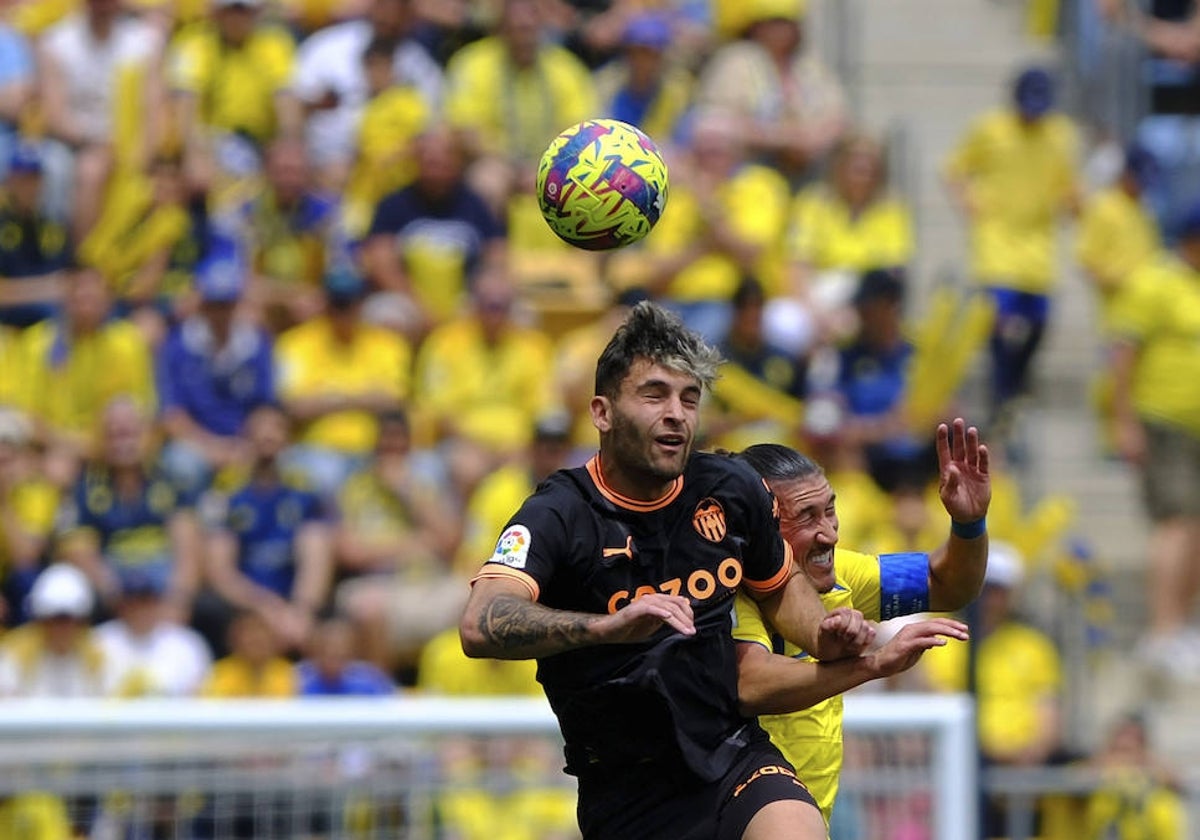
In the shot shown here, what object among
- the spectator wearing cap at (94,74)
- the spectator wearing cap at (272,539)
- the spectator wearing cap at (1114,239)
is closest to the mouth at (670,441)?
the spectator wearing cap at (272,539)

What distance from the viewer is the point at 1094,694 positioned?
12938mm

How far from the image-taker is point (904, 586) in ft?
22.2

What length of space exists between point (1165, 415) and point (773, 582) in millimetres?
7401

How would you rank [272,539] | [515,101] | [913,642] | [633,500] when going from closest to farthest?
1. [913,642]
2. [633,500]
3. [272,539]
4. [515,101]

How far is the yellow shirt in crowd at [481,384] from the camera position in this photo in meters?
12.6

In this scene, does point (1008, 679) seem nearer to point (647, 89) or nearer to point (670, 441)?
point (647, 89)

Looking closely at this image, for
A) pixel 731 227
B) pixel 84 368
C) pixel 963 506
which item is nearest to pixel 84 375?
pixel 84 368

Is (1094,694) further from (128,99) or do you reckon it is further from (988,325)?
(128,99)

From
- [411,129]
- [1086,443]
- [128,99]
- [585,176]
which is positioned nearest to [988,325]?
[1086,443]

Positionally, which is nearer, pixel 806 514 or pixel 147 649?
pixel 806 514

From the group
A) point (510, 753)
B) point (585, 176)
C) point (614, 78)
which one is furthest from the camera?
point (614, 78)

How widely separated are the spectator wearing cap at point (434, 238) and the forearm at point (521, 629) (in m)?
7.27

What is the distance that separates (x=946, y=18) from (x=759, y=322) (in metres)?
4.71

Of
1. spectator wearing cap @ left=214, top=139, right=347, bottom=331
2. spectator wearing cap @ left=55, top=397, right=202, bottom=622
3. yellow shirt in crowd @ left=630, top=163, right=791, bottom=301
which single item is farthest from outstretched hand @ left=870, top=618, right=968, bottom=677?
spectator wearing cap @ left=214, top=139, right=347, bottom=331
